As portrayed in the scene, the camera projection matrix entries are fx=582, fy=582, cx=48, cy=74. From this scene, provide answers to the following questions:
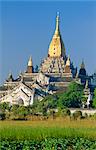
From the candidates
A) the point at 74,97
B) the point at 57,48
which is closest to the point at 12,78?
the point at 57,48

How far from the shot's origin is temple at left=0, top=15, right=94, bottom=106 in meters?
54.2

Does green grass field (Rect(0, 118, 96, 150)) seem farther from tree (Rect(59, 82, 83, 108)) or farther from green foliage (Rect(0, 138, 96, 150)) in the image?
tree (Rect(59, 82, 83, 108))

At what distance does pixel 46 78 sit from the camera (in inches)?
2266

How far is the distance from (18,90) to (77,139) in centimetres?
4084

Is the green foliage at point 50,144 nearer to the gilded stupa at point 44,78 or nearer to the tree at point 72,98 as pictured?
the tree at point 72,98

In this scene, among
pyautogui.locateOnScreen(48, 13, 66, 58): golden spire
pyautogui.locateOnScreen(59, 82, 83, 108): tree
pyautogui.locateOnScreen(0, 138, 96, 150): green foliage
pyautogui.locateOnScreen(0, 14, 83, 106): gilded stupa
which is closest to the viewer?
pyautogui.locateOnScreen(0, 138, 96, 150): green foliage

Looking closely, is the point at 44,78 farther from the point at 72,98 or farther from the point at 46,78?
the point at 72,98

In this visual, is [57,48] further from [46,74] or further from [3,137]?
[3,137]

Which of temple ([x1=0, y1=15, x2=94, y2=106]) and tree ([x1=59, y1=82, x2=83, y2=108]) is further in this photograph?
temple ([x1=0, y1=15, x2=94, y2=106])

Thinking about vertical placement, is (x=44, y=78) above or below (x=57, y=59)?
below

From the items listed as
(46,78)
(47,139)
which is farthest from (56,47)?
(47,139)

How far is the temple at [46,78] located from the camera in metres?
54.2

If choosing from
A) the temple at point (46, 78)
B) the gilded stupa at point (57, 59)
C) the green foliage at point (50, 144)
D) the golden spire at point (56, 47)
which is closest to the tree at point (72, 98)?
the temple at point (46, 78)

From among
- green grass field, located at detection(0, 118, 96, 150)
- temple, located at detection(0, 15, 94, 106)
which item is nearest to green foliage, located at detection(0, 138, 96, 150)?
green grass field, located at detection(0, 118, 96, 150)
